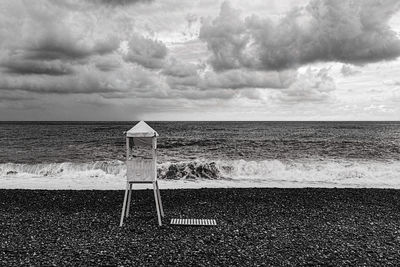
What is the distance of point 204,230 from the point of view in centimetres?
736

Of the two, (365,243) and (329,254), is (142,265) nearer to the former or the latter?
(329,254)

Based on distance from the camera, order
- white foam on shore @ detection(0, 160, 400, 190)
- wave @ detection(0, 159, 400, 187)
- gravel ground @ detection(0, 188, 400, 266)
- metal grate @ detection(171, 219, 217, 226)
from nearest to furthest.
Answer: gravel ground @ detection(0, 188, 400, 266) < metal grate @ detection(171, 219, 217, 226) < white foam on shore @ detection(0, 160, 400, 190) < wave @ detection(0, 159, 400, 187)

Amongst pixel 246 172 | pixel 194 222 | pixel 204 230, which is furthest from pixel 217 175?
pixel 204 230

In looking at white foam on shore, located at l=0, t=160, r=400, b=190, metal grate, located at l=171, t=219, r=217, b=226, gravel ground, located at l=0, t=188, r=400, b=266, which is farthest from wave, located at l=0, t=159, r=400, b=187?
metal grate, located at l=171, t=219, r=217, b=226

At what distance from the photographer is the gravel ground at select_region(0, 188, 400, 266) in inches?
231

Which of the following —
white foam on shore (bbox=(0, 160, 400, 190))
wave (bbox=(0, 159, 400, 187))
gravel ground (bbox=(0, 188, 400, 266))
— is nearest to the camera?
gravel ground (bbox=(0, 188, 400, 266))

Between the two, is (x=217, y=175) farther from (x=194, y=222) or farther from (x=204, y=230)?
(x=204, y=230)

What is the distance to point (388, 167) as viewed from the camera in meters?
20.9

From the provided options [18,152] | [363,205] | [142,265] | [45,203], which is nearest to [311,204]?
[363,205]

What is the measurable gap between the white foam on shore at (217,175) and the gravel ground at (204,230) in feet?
12.8

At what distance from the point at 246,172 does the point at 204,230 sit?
40.9 ft

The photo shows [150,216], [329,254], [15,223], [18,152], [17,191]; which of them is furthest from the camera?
[18,152]

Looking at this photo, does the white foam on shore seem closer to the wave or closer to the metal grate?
the wave

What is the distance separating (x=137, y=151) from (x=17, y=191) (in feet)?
86.8
